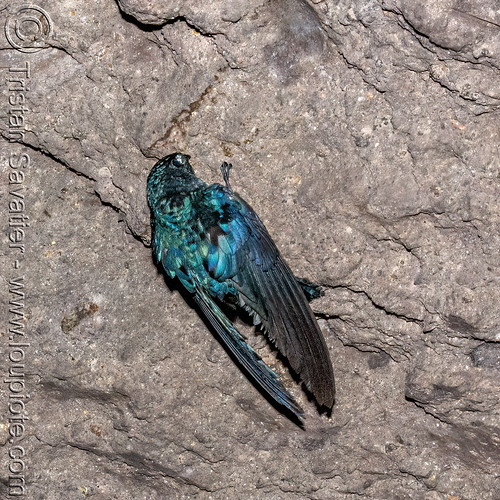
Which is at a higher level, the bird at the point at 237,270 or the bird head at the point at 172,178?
the bird head at the point at 172,178

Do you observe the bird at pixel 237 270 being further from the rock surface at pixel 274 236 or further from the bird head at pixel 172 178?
the rock surface at pixel 274 236

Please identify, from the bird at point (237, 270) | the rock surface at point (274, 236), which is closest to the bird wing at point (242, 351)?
the bird at point (237, 270)

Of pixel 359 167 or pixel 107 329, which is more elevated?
pixel 359 167

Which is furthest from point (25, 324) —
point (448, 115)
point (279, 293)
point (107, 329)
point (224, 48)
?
point (448, 115)

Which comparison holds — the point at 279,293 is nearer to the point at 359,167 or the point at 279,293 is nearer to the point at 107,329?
the point at 359,167

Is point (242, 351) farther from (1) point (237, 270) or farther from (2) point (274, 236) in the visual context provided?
(2) point (274, 236)

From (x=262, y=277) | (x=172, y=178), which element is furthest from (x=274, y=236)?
(x=172, y=178)
